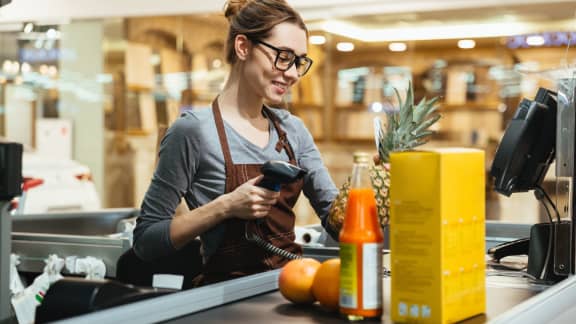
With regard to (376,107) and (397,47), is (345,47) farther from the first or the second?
(376,107)

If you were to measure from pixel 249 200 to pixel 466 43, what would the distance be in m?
6.06

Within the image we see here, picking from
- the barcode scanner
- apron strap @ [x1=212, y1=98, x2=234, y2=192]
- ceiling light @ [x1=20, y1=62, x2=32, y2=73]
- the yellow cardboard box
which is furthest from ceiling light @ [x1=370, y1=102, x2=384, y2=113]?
the yellow cardboard box

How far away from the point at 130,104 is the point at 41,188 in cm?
288

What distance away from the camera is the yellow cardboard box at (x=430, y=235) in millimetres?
1362

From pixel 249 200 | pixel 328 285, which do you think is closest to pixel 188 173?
pixel 249 200

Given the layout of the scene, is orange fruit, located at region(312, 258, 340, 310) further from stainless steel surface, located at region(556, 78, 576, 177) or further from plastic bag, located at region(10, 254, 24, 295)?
plastic bag, located at region(10, 254, 24, 295)

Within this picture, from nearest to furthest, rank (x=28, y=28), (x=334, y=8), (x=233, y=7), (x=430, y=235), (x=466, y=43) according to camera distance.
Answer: (x=430, y=235)
(x=233, y=7)
(x=334, y=8)
(x=466, y=43)
(x=28, y=28)

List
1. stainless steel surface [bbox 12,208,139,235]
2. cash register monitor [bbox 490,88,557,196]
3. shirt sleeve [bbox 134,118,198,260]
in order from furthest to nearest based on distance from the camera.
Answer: stainless steel surface [bbox 12,208,139,235], shirt sleeve [bbox 134,118,198,260], cash register monitor [bbox 490,88,557,196]

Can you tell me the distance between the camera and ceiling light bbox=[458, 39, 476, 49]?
768 centimetres

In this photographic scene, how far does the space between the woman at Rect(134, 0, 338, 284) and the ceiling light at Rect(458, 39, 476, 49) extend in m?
5.51

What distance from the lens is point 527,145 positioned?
2.10 meters

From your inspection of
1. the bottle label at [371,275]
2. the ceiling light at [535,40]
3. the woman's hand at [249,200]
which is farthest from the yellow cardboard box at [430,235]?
the ceiling light at [535,40]

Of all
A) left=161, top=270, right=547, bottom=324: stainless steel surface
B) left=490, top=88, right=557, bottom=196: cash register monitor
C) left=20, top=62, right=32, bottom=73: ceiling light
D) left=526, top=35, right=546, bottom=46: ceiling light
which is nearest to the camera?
left=161, top=270, right=547, bottom=324: stainless steel surface

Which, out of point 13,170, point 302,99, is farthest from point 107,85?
point 13,170
